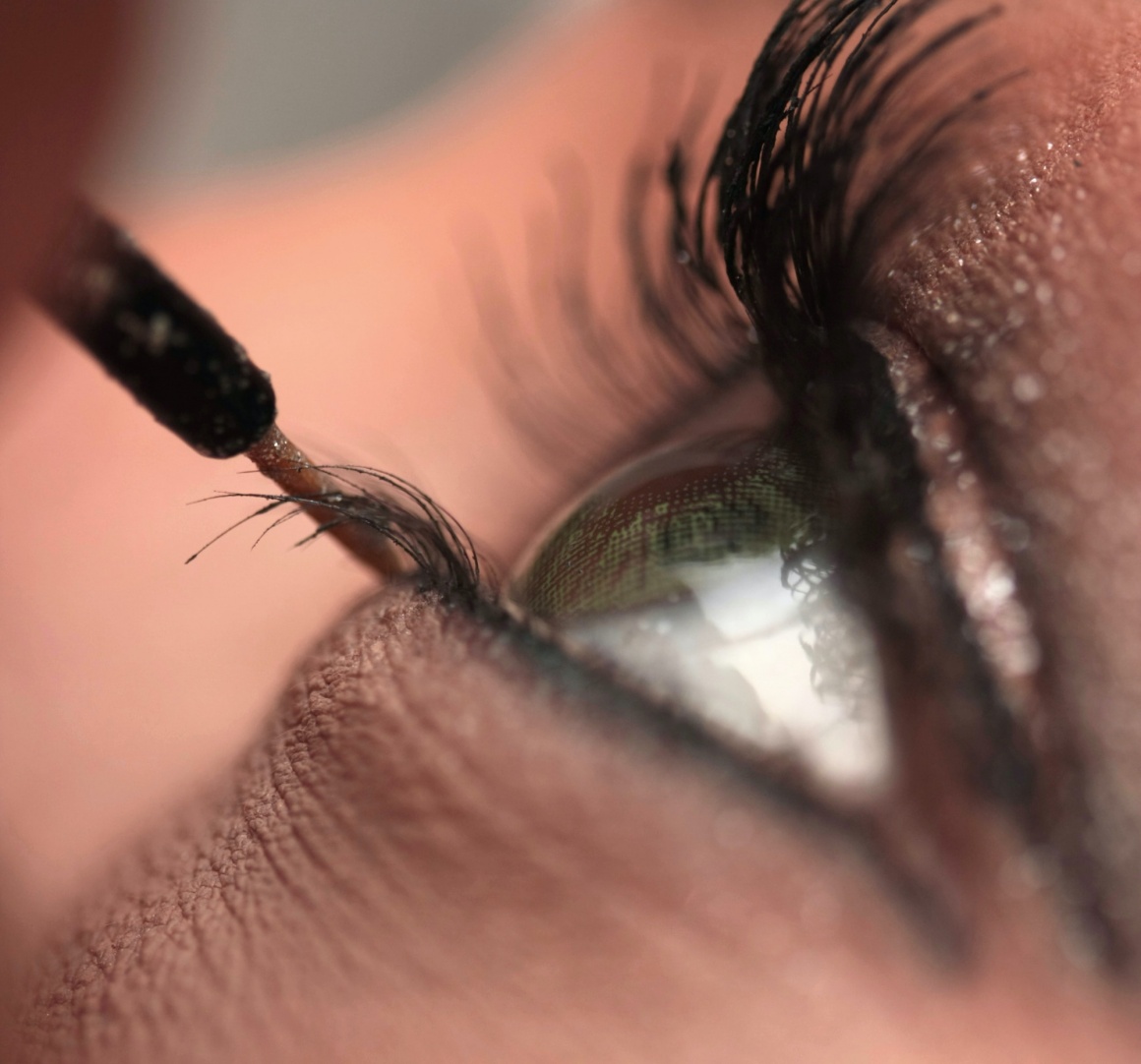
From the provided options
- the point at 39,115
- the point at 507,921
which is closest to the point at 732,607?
the point at 507,921

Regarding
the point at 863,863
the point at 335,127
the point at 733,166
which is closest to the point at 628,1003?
the point at 863,863

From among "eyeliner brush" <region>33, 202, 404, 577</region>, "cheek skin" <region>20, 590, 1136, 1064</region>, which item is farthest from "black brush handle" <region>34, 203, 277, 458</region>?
"cheek skin" <region>20, 590, 1136, 1064</region>

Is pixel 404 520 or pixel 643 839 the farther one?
pixel 404 520

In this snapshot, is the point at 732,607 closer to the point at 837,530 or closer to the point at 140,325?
the point at 837,530

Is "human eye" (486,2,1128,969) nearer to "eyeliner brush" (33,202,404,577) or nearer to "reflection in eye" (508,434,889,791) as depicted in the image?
"reflection in eye" (508,434,889,791)

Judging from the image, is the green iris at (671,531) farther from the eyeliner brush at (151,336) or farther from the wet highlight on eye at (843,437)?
the eyeliner brush at (151,336)

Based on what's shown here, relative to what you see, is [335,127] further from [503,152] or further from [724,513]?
[724,513]

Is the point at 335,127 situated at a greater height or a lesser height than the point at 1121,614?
greater

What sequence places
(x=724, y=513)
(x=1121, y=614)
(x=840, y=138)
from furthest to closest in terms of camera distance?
(x=840, y=138), (x=724, y=513), (x=1121, y=614)
